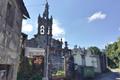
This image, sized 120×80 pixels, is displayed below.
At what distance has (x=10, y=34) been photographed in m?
10.1

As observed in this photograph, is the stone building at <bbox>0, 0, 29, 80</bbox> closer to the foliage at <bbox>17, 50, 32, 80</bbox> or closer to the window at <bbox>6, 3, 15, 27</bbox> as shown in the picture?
the window at <bbox>6, 3, 15, 27</bbox>

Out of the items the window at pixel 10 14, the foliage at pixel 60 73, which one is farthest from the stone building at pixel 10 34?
the foliage at pixel 60 73

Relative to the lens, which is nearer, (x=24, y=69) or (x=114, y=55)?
(x=24, y=69)

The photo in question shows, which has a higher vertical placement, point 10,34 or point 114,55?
point 114,55

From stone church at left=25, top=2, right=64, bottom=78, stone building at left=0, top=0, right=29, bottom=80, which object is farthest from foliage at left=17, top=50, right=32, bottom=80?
Answer: stone building at left=0, top=0, right=29, bottom=80

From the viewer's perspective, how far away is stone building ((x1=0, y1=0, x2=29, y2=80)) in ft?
29.4

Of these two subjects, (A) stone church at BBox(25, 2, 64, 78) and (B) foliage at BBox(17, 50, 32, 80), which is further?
(A) stone church at BBox(25, 2, 64, 78)

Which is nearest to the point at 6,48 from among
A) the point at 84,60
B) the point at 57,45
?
the point at 57,45

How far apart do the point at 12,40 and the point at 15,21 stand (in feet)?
3.63

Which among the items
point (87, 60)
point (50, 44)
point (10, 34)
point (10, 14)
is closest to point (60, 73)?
point (50, 44)

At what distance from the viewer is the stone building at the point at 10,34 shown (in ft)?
29.4

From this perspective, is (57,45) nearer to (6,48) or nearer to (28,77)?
(28,77)

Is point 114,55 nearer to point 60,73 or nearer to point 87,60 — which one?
point 87,60

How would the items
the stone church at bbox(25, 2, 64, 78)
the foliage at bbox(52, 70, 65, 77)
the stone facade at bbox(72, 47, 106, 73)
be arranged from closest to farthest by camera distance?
the foliage at bbox(52, 70, 65, 77) → the stone church at bbox(25, 2, 64, 78) → the stone facade at bbox(72, 47, 106, 73)
